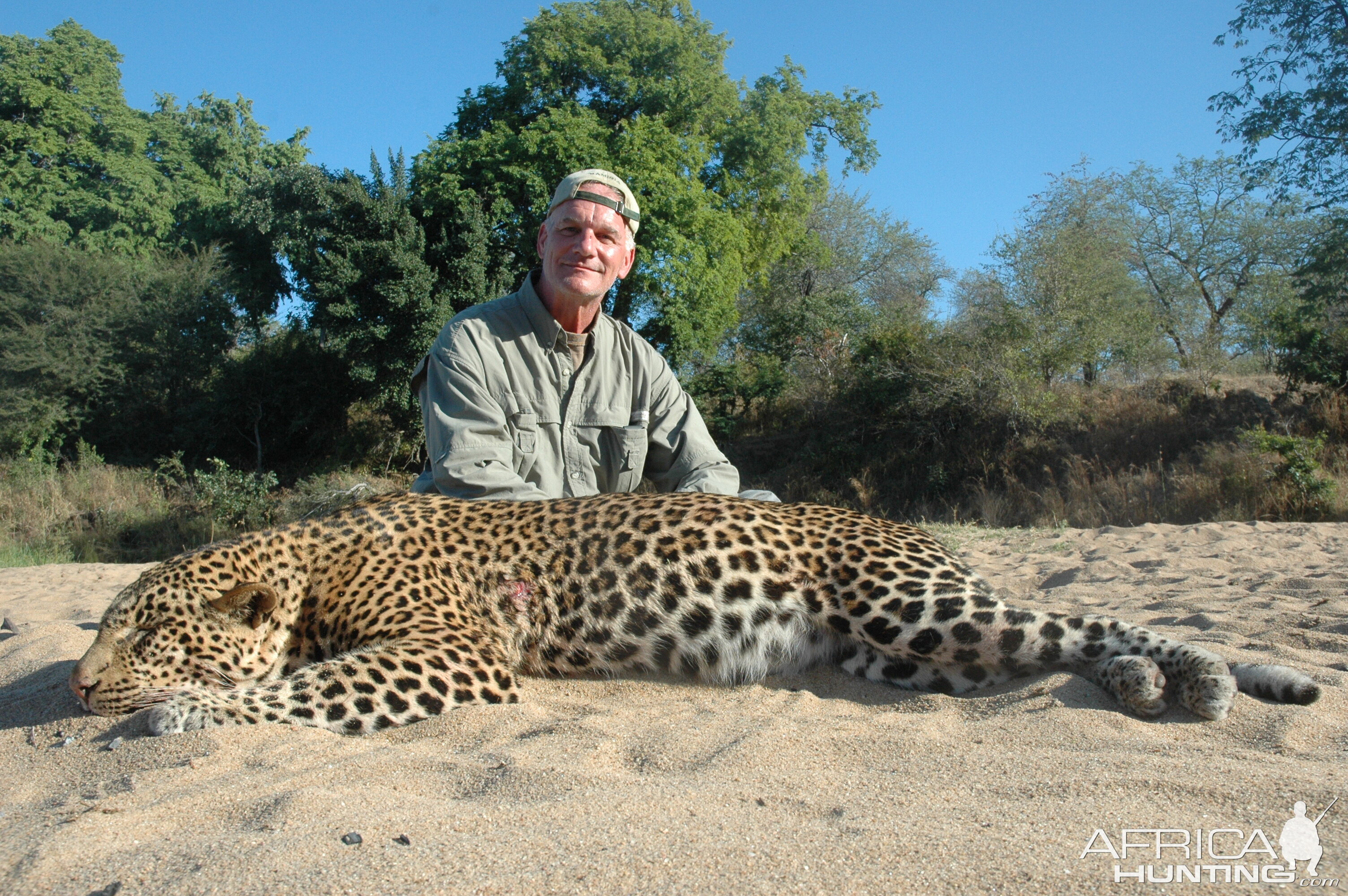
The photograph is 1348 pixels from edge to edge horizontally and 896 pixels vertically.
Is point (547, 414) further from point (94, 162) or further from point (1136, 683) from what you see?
point (94, 162)

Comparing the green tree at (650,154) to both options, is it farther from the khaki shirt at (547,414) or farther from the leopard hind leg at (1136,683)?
the leopard hind leg at (1136,683)

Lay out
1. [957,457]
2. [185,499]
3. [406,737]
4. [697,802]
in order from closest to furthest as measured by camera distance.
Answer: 1. [697,802]
2. [406,737]
3. [185,499]
4. [957,457]

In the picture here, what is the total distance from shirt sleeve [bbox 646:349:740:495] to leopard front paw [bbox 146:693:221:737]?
303 cm

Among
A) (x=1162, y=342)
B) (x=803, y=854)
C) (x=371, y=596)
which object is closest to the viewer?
(x=803, y=854)

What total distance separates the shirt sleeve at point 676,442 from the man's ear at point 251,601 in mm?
2597

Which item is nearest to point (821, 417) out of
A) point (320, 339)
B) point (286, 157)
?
point (320, 339)

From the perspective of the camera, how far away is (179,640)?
10.8 ft

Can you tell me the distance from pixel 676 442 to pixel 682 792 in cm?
345

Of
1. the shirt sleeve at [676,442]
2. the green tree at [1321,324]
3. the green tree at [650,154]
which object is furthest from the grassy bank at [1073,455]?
the shirt sleeve at [676,442]

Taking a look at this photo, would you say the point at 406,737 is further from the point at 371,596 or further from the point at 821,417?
the point at 821,417

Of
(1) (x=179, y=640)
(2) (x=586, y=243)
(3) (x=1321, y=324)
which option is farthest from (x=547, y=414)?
(3) (x=1321, y=324)

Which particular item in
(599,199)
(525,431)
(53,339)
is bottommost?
(525,431)

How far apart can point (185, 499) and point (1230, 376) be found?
23820 millimetres

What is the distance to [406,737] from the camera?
9.64ft
